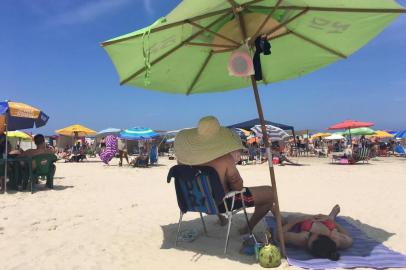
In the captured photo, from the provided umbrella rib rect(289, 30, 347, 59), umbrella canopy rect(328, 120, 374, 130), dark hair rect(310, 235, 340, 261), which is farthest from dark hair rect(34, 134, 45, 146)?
umbrella canopy rect(328, 120, 374, 130)

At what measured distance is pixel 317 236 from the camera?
3.46 meters

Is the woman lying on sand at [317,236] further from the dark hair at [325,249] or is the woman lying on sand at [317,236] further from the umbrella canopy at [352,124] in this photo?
the umbrella canopy at [352,124]

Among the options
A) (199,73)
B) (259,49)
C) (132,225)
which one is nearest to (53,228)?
(132,225)

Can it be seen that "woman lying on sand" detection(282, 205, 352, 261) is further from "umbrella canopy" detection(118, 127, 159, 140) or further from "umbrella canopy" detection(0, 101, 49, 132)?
"umbrella canopy" detection(118, 127, 159, 140)

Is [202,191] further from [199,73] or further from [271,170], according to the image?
[199,73]

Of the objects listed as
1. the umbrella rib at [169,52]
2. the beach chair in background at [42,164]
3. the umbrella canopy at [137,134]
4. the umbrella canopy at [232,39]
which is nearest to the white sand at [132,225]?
the beach chair in background at [42,164]

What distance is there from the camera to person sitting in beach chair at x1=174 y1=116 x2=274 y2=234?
368 centimetres

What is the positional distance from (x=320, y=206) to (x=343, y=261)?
8.99ft

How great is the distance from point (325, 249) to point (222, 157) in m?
1.28

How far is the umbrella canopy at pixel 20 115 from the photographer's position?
7879 millimetres

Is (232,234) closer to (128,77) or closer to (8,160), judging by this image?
(128,77)

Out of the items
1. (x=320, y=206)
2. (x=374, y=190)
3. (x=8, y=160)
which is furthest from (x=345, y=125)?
(x=8, y=160)

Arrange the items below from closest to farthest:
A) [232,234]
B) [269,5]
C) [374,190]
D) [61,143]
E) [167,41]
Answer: [269,5] → [167,41] → [232,234] → [374,190] → [61,143]

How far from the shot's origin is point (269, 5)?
356cm
